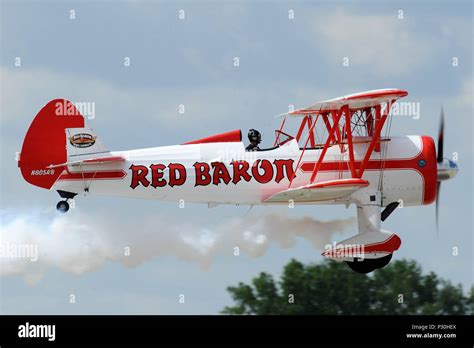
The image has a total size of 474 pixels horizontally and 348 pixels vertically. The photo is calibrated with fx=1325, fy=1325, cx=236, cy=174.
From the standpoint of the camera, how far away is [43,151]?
2998cm

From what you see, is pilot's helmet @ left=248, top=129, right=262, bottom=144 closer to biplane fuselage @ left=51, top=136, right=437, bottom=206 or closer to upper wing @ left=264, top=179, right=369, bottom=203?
biplane fuselage @ left=51, top=136, right=437, bottom=206

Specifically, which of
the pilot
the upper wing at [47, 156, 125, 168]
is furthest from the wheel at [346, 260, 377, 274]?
the upper wing at [47, 156, 125, 168]

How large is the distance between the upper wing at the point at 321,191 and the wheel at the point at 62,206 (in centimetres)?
452

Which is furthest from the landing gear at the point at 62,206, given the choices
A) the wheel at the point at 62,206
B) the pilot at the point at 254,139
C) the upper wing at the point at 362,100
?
the upper wing at the point at 362,100

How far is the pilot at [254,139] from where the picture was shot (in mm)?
30391

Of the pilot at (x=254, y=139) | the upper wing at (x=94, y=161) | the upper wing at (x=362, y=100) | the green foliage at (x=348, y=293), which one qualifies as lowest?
the green foliage at (x=348, y=293)

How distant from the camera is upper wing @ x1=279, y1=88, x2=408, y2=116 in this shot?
2935 cm

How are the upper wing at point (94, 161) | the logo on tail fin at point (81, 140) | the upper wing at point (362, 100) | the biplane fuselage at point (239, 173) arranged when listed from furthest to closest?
the logo on tail fin at point (81, 140), the biplane fuselage at point (239, 173), the upper wing at point (94, 161), the upper wing at point (362, 100)

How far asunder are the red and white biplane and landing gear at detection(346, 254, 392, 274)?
2 cm

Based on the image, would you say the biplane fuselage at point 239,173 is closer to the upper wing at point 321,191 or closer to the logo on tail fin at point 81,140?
the upper wing at point 321,191

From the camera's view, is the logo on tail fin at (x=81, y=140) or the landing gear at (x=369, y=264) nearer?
the logo on tail fin at (x=81, y=140)
